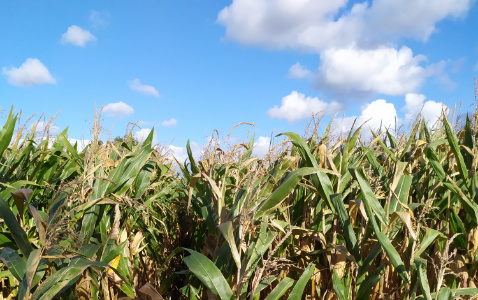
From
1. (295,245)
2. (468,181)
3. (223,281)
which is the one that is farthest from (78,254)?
(468,181)

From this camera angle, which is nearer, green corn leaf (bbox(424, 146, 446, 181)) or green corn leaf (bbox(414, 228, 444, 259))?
green corn leaf (bbox(414, 228, 444, 259))

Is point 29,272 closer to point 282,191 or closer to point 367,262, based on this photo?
point 282,191

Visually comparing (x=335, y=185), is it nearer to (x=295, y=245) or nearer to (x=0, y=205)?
(x=295, y=245)

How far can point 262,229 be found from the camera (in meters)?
1.60

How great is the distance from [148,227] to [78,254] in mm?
880

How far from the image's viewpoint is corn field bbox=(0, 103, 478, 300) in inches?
58.6

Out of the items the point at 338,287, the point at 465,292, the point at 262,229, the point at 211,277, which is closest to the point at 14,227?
the point at 211,277

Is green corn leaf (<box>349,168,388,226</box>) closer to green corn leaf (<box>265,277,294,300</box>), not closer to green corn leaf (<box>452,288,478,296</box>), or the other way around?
green corn leaf (<box>452,288,478,296</box>)

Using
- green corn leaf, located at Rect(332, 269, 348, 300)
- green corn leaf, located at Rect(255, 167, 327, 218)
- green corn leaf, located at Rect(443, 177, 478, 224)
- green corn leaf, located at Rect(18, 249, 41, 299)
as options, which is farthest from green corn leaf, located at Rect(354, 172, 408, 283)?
green corn leaf, located at Rect(18, 249, 41, 299)

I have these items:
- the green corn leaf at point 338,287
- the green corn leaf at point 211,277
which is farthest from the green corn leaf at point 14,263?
the green corn leaf at point 338,287

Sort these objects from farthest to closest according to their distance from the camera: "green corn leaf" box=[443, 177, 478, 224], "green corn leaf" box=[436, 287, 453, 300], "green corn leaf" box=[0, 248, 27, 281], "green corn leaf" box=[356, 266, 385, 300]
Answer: "green corn leaf" box=[443, 177, 478, 224], "green corn leaf" box=[356, 266, 385, 300], "green corn leaf" box=[436, 287, 453, 300], "green corn leaf" box=[0, 248, 27, 281]

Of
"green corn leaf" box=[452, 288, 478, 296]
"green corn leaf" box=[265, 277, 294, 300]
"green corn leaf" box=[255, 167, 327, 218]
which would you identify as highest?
"green corn leaf" box=[255, 167, 327, 218]

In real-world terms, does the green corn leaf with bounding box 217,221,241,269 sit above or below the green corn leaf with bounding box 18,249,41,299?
above

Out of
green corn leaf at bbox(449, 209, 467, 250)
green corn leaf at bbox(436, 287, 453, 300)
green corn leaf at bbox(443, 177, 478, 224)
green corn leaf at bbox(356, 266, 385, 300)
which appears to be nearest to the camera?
green corn leaf at bbox(436, 287, 453, 300)
